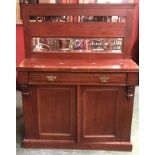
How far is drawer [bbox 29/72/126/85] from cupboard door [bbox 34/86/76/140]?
0.10 metres

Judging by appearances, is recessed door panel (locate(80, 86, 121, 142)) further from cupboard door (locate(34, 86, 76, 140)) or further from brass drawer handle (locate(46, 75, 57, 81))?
brass drawer handle (locate(46, 75, 57, 81))

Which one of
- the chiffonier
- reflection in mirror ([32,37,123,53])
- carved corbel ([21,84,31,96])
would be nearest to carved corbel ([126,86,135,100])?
the chiffonier

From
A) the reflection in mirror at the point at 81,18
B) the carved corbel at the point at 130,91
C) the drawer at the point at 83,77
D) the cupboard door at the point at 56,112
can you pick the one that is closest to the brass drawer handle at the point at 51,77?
the drawer at the point at 83,77

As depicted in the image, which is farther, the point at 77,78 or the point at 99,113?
the point at 99,113

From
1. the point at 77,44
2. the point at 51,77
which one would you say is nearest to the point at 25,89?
the point at 51,77

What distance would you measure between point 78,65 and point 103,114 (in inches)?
21.2

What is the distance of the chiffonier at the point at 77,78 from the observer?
2.33m

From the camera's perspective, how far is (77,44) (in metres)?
2.53

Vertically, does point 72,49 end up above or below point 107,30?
below

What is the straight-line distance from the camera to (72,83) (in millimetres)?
2332

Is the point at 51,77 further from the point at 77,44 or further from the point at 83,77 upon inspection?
the point at 77,44
